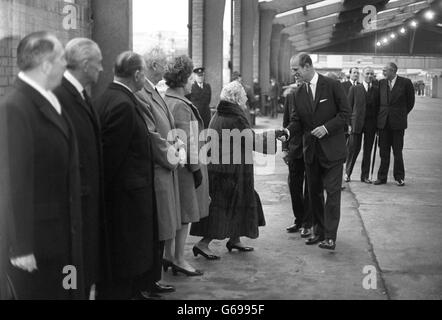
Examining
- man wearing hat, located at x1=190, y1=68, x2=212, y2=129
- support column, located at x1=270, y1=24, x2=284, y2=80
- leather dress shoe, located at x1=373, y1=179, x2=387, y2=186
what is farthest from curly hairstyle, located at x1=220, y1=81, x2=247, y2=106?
support column, located at x1=270, y1=24, x2=284, y2=80

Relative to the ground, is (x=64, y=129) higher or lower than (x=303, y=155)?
higher

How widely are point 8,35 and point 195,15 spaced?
1025 centimetres

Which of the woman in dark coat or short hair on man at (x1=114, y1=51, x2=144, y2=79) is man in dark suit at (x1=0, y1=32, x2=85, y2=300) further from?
the woman in dark coat

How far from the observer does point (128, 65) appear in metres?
4.09

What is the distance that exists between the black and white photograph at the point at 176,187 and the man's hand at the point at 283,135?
1 centimetres

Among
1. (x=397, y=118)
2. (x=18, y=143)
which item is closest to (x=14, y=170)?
(x=18, y=143)

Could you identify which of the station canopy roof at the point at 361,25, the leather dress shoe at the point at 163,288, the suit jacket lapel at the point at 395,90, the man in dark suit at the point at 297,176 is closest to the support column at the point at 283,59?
the station canopy roof at the point at 361,25

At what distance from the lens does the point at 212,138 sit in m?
5.59

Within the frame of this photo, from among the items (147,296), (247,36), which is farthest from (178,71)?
(247,36)

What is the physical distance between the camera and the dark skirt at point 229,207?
18.6 feet

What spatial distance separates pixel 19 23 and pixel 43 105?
2351mm

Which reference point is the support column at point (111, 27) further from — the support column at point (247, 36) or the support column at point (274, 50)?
the support column at point (274, 50)

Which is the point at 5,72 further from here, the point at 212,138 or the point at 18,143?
the point at 18,143

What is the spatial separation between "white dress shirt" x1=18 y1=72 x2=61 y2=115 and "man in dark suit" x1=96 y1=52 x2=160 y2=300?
2.50 ft
